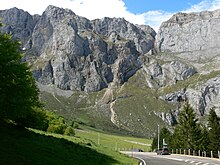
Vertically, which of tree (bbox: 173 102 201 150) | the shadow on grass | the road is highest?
tree (bbox: 173 102 201 150)

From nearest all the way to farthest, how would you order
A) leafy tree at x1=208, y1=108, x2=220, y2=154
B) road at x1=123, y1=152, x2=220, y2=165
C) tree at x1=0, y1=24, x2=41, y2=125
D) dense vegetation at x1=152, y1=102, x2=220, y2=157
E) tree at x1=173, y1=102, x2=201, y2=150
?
1. tree at x1=0, y1=24, x2=41, y2=125
2. road at x1=123, y1=152, x2=220, y2=165
3. leafy tree at x1=208, y1=108, x2=220, y2=154
4. dense vegetation at x1=152, y1=102, x2=220, y2=157
5. tree at x1=173, y1=102, x2=201, y2=150

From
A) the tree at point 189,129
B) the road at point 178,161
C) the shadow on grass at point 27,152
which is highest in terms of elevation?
the tree at point 189,129

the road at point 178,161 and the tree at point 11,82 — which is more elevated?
the tree at point 11,82

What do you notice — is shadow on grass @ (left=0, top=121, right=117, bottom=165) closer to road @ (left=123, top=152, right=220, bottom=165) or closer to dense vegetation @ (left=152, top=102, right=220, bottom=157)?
road @ (left=123, top=152, right=220, bottom=165)

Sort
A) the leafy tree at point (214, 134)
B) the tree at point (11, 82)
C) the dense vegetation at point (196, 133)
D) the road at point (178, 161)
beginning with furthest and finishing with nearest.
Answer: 1. the dense vegetation at point (196, 133)
2. the leafy tree at point (214, 134)
3. the road at point (178, 161)
4. the tree at point (11, 82)

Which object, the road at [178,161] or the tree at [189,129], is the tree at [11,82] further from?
the tree at [189,129]

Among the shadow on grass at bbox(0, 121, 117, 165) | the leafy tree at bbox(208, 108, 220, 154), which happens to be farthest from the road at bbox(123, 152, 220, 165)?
the leafy tree at bbox(208, 108, 220, 154)

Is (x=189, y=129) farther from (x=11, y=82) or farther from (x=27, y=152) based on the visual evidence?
(x=11, y=82)

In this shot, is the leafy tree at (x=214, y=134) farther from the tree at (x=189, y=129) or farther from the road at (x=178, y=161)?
the road at (x=178, y=161)

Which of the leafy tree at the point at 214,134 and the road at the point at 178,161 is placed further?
the leafy tree at the point at 214,134

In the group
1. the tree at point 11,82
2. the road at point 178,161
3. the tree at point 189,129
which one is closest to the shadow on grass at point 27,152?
the tree at point 11,82

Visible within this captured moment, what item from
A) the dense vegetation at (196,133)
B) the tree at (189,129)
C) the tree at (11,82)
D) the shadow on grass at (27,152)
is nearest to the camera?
the shadow on grass at (27,152)

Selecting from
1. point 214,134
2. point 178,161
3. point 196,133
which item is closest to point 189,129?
point 196,133

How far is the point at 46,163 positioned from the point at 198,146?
70437 millimetres
